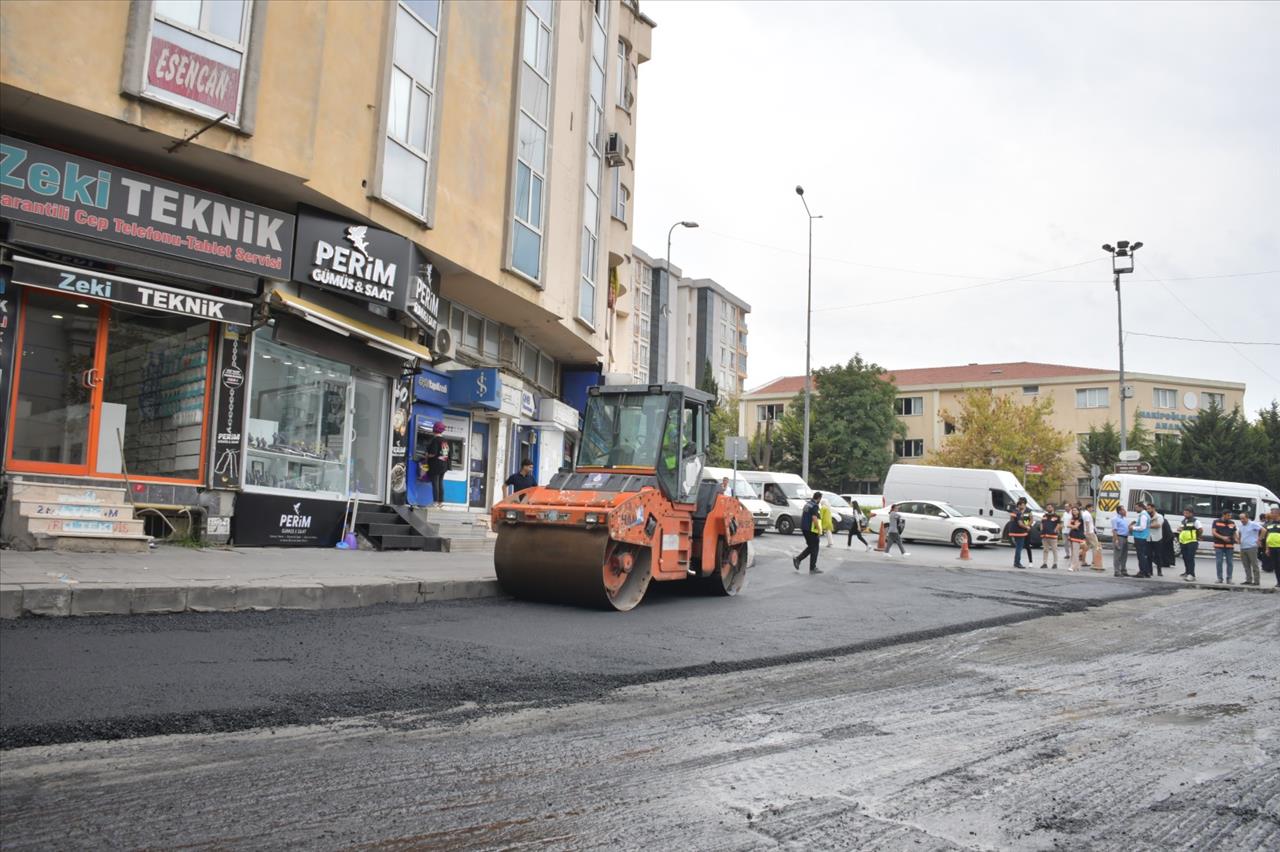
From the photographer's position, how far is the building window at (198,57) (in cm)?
1184

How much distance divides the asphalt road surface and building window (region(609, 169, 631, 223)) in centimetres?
2094

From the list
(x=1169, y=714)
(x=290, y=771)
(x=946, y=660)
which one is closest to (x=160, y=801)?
(x=290, y=771)

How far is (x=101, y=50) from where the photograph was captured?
447 inches

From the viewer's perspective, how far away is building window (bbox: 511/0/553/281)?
778 inches

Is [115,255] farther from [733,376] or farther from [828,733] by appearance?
[733,376]

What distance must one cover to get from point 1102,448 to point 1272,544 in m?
39.8

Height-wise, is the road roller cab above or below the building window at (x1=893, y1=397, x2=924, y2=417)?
below

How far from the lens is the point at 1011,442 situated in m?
56.3

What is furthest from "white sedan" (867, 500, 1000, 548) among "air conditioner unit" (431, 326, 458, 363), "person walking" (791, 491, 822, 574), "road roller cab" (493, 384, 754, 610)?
"road roller cab" (493, 384, 754, 610)

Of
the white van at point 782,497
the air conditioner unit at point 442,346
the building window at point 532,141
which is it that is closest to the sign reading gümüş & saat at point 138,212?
the air conditioner unit at point 442,346

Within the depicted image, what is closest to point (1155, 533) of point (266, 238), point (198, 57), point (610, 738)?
point (266, 238)

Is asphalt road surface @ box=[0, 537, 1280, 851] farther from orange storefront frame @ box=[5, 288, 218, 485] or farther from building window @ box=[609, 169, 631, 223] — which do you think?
building window @ box=[609, 169, 631, 223]

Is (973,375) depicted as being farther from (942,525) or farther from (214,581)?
(214,581)

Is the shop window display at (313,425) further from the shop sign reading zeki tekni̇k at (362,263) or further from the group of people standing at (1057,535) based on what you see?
the group of people standing at (1057,535)
